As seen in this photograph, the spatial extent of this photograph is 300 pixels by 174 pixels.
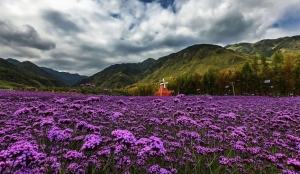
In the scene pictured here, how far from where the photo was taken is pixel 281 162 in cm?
502

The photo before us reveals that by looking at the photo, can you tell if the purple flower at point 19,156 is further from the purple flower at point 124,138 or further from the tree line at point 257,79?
the tree line at point 257,79

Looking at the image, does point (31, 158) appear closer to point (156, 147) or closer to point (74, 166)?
point (74, 166)

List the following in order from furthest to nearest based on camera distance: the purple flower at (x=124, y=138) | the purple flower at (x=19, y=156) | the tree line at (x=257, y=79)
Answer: the tree line at (x=257, y=79) → the purple flower at (x=124, y=138) → the purple flower at (x=19, y=156)

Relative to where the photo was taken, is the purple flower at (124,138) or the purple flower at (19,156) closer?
the purple flower at (19,156)

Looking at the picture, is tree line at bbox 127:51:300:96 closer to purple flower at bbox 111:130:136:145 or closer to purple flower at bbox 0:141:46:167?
purple flower at bbox 111:130:136:145

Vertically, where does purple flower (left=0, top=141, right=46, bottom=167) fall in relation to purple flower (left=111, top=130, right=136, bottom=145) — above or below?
below

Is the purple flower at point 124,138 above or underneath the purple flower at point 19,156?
above

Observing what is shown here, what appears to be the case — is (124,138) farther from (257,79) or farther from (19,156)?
(257,79)

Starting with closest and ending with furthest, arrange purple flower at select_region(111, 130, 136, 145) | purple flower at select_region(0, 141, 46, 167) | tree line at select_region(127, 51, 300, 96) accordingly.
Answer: purple flower at select_region(0, 141, 46, 167) → purple flower at select_region(111, 130, 136, 145) → tree line at select_region(127, 51, 300, 96)

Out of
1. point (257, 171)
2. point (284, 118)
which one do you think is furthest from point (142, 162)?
point (284, 118)

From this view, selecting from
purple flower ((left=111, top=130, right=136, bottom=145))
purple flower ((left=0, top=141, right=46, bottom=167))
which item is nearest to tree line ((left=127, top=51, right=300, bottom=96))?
purple flower ((left=111, top=130, right=136, bottom=145))

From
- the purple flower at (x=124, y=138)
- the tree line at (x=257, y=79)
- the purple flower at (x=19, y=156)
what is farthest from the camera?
the tree line at (x=257, y=79)

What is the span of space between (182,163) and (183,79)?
99.8m

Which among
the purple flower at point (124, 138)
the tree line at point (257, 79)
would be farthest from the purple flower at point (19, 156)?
the tree line at point (257, 79)
